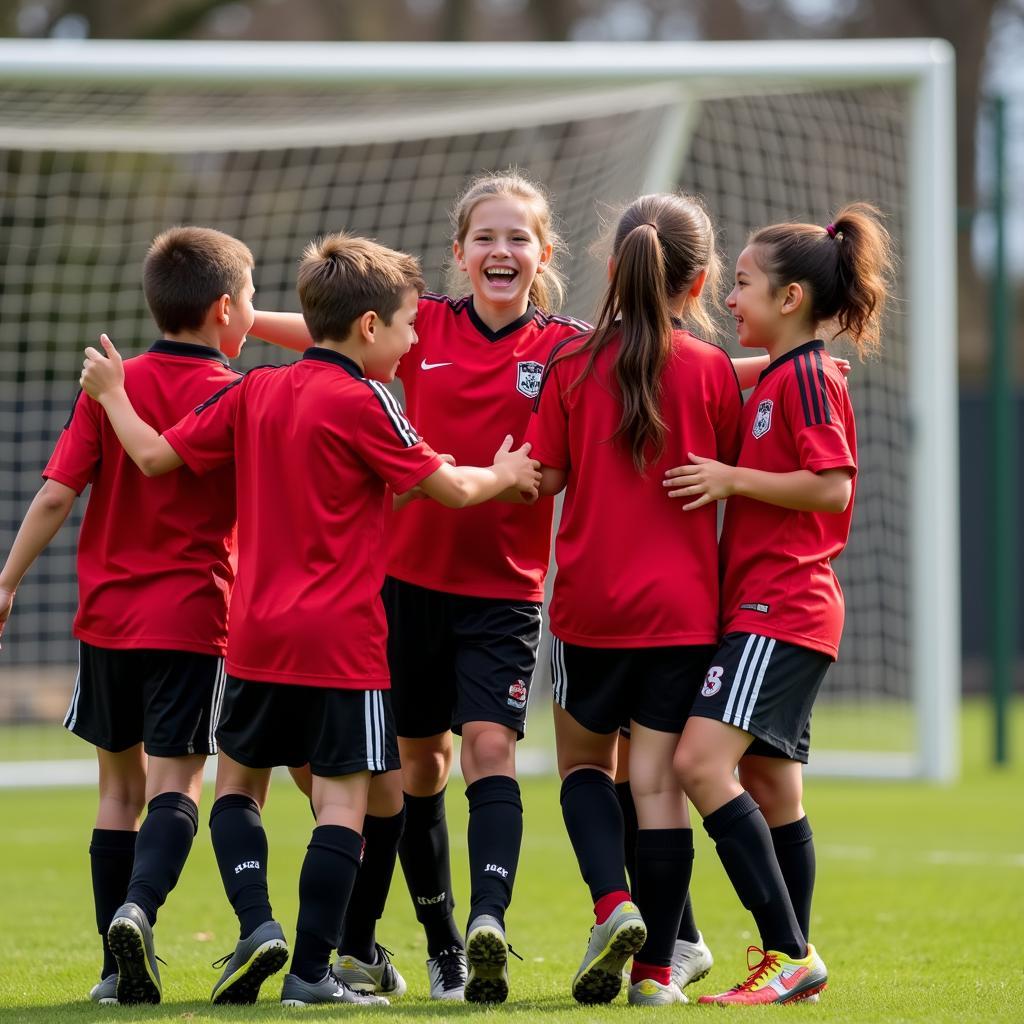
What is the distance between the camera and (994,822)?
25.4ft

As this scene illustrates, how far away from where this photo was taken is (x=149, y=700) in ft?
12.3

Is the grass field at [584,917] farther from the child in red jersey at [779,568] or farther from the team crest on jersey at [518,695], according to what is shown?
the team crest on jersey at [518,695]

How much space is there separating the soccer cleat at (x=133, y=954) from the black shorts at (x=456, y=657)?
818 mm

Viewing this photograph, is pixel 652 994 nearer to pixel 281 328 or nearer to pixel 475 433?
pixel 475 433

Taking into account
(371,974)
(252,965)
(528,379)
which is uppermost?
(528,379)

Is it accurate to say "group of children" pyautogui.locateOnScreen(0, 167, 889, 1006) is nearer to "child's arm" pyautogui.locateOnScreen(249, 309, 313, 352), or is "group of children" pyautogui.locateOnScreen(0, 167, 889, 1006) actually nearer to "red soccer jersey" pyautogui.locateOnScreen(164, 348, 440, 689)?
"red soccer jersey" pyautogui.locateOnScreen(164, 348, 440, 689)

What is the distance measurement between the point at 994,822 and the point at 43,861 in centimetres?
434

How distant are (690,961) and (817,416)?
1359 mm

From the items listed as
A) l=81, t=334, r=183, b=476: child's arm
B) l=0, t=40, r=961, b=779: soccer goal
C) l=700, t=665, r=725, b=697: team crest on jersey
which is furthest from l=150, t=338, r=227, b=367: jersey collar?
l=0, t=40, r=961, b=779: soccer goal

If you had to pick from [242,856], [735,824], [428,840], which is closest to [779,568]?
[735,824]

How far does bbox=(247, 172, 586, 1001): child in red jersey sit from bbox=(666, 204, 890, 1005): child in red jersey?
46 centimetres

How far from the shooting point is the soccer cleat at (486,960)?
342 cm

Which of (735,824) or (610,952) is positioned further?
(735,824)

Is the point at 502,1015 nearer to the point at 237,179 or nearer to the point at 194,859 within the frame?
the point at 194,859
